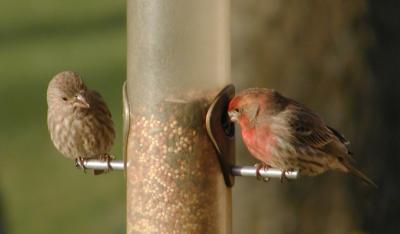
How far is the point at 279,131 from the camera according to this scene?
824 cm

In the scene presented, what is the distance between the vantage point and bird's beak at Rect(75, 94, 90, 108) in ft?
29.2

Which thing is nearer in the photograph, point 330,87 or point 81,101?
point 81,101

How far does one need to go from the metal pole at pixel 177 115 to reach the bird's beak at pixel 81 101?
0.89 meters

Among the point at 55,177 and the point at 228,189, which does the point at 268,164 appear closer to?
the point at 228,189

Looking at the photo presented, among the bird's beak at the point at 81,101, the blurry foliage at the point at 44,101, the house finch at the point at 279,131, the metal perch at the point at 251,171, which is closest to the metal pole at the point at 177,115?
the metal perch at the point at 251,171

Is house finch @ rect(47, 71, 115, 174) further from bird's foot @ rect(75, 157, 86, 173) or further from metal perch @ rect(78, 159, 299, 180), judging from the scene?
metal perch @ rect(78, 159, 299, 180)

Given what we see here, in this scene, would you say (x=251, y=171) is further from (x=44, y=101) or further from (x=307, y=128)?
(x=44, y=101)

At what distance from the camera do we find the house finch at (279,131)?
812cm

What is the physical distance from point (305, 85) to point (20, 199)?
6.68 meters

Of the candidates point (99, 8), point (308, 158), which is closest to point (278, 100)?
point (308, 158)

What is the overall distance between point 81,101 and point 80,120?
166mm

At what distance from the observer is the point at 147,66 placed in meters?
8.02

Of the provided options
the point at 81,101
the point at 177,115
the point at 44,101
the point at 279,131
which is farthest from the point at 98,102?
the point at 44,101

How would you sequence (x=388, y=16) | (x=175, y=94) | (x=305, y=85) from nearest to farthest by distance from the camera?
(x=175, y=94), (x=305, y=85), (x=388, y=16)
